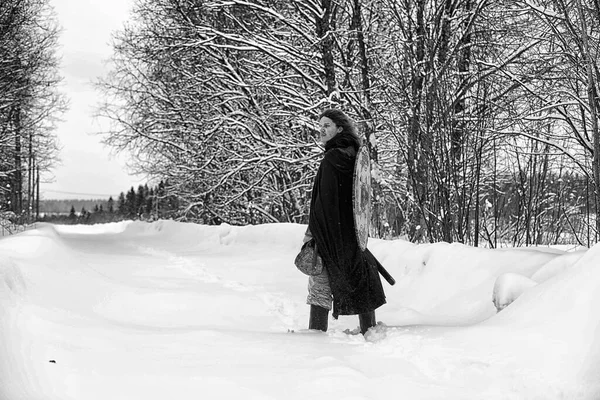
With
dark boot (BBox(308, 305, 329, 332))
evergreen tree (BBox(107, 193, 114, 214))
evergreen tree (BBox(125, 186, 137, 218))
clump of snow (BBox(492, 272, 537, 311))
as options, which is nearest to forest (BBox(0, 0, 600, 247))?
clump of snow (BBox(492, 272, 537, 311))

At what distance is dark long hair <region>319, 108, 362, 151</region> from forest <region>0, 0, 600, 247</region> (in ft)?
7.19

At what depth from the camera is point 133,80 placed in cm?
2069

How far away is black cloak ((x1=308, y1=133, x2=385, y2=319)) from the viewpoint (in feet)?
12.6

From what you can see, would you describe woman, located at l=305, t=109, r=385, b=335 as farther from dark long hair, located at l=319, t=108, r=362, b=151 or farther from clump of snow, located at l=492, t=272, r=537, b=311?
clump of snow, located at l=492, t=272, r=537, b=311

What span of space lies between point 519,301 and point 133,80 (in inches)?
775

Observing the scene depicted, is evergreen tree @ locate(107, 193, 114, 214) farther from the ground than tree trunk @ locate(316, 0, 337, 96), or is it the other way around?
tree trunk @ locate(316, 0, 337, 96)

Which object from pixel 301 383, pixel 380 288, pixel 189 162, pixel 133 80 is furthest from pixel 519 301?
pixel 133 80

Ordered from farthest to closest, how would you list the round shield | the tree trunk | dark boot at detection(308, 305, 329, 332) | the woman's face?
the tree trunk, the woman's face, dark boot at detection(308, 305, 329, 332), the round shield

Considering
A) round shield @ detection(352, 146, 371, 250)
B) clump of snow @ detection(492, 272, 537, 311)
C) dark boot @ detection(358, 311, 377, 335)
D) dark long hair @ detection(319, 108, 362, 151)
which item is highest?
dark long hair @ detection(319, 108, 362, 151)

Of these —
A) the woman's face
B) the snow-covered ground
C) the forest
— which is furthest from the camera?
the forest

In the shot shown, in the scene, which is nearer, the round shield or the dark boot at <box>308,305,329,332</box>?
the round shield

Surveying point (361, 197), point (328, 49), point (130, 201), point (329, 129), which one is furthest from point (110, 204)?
point (361, 197)

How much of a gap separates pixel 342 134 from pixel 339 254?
2.92ft

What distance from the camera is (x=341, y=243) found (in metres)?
3.84
